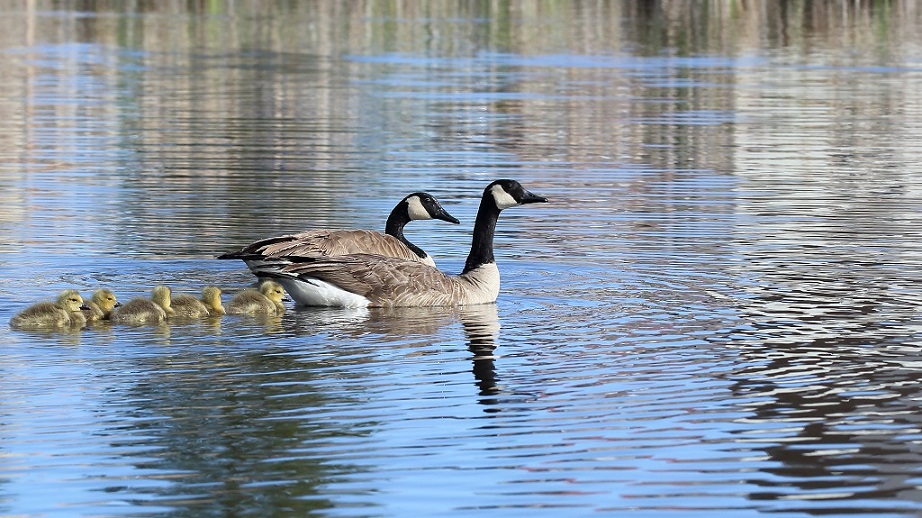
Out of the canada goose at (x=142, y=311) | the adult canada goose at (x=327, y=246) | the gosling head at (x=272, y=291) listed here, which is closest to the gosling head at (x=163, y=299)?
the canada goose at (x=142, y=311)

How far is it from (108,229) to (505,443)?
10203 millimetres

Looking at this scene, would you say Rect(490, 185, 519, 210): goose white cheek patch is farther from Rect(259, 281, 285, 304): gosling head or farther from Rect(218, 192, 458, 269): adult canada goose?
Rect(259, 281, 285, 304): gosling head

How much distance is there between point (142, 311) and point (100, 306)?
1.15ft

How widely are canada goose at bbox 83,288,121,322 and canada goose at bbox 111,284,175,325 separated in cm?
7

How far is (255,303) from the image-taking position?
15047 mm

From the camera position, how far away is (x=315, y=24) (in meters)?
68.8

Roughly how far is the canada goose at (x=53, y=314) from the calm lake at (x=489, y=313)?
224 mm

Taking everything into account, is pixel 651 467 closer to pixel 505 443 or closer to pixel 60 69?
pixel 505 443

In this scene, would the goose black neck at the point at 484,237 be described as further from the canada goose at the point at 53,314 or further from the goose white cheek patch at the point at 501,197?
the canada goose at the point at 53,314

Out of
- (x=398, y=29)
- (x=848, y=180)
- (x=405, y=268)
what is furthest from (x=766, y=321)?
(x=398, y=29)

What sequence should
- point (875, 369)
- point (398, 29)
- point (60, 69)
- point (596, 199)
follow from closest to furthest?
point (875, 369) < point (596, 199) < point (60, 69) < point (398, 29)

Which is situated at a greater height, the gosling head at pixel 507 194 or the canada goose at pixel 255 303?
the gosling head at pixel 507 194

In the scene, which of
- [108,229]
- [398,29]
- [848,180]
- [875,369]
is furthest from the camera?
[398,29]

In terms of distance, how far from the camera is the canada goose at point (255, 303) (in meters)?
15.0
